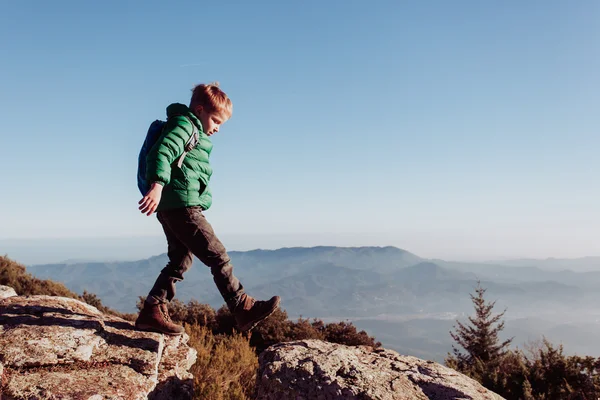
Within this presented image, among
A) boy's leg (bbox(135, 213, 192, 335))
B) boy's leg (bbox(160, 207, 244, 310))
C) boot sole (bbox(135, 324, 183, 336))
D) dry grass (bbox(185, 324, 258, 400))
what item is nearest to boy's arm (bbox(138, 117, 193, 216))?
boy's leg (bbox(160, 207, 244, 310))

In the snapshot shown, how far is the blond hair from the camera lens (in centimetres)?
360

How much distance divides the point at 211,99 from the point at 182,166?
737 mm

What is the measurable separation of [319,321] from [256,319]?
5.65 m

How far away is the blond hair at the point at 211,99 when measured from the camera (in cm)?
360

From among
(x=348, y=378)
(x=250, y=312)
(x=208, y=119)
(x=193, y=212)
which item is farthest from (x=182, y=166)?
(x=348, y=378)

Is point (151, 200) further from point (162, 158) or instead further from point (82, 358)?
point (82, 358)

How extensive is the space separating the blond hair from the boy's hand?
1065 mm

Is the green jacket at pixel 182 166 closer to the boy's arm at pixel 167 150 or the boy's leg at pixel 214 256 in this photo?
the boy's arm at pixel 167 150

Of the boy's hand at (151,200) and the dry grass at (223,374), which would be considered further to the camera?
the dry grass at (223,374)

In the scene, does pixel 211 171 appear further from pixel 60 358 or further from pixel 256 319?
pixel 60 358

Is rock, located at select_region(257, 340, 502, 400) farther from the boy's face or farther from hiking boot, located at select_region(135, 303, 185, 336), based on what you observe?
the boy's face

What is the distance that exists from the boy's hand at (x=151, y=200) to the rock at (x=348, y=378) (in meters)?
1.67

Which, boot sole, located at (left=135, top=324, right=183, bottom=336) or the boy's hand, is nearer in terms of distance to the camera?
the boy's hand

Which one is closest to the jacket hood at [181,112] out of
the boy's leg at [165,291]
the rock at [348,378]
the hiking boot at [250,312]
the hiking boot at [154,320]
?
the boy's leg at [165,291]
